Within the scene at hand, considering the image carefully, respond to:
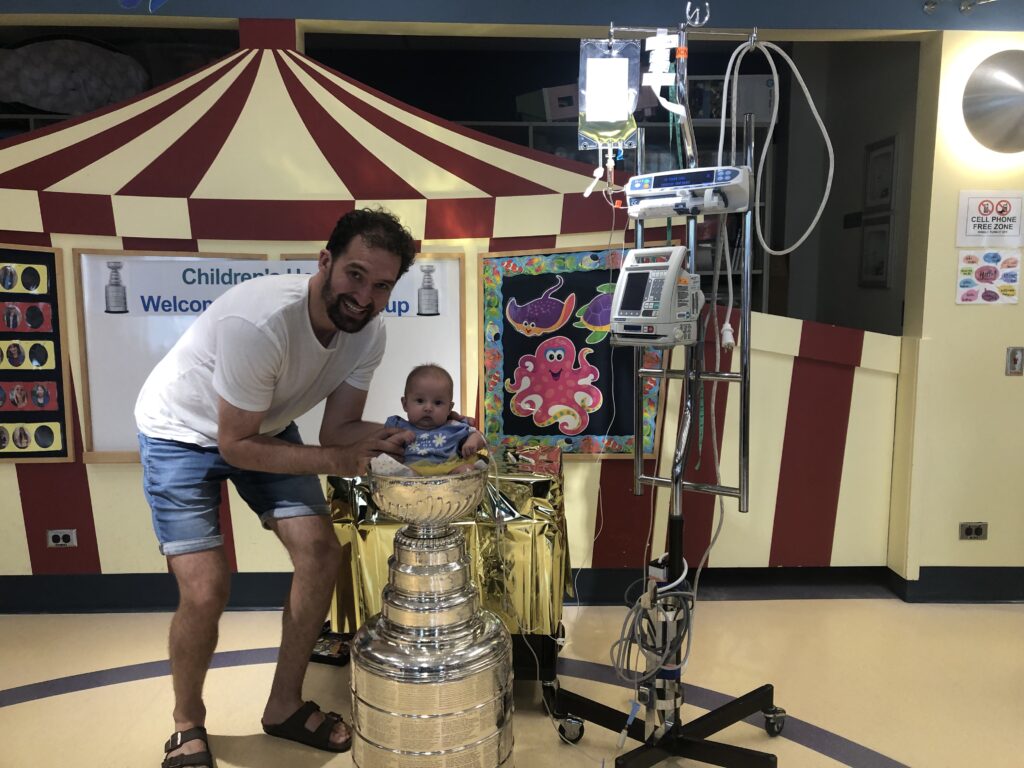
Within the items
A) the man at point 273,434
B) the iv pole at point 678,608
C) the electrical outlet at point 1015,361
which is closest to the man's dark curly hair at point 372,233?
the man at point 273,434

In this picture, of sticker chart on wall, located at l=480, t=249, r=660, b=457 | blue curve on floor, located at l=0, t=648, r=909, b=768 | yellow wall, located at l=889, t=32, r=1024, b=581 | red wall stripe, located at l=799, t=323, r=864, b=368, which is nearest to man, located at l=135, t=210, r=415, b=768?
blue curve on floor, located at l=0, t=648, r=909, b=768

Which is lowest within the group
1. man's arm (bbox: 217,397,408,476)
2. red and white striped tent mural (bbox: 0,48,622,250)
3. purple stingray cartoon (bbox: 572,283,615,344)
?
man's arm (bbox: 217,397,408,476)

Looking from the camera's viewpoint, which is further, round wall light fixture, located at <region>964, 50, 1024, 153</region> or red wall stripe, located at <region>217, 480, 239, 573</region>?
red wall stripe, located at <region>217, 480, 239, 573</region>

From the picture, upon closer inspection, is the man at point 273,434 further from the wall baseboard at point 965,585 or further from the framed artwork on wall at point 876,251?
the framed artwork on wall at point 876,251

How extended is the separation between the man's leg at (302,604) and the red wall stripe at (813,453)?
1904 mm

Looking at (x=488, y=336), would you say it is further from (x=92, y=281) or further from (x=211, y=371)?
(x=92, y=281)

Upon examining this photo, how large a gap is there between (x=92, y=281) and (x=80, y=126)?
584 mm

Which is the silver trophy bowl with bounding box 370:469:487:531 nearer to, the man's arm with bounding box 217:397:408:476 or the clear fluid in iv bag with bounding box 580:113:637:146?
the man's arm with bounding box 217:397:408:476

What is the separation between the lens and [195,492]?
6.60 feet

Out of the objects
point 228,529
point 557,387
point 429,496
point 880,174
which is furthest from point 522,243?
point 880,174

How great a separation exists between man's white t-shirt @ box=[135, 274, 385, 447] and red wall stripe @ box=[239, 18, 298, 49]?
1.29m

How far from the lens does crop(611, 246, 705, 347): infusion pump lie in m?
1.84

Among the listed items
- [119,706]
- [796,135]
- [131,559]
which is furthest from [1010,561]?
[131,559]

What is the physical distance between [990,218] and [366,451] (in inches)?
101
